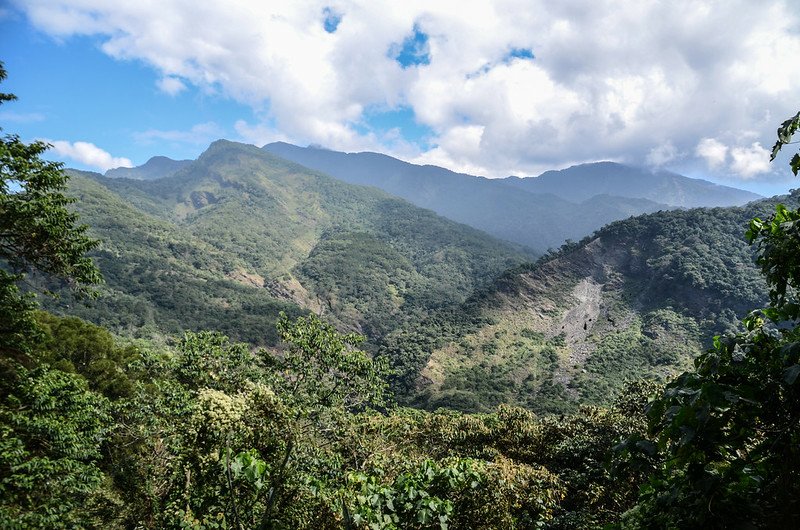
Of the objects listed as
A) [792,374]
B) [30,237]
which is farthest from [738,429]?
[30,237]

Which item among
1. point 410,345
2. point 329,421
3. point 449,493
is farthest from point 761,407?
point 410,345

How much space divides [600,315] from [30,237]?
428ft

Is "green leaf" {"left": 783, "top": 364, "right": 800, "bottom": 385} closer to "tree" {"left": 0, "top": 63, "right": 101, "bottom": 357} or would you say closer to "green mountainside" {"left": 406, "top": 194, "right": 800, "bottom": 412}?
"tree" {"left": 0, "top": 63, "right": 101, "bottom": 357}

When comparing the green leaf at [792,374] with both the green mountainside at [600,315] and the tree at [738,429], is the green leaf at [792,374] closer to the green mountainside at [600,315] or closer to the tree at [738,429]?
the tree at [738,429]

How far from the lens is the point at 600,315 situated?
406 ft

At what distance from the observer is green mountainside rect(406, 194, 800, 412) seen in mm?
93625

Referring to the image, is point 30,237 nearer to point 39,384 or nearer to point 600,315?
point 39,384

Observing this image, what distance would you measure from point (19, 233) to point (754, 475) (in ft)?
58.0

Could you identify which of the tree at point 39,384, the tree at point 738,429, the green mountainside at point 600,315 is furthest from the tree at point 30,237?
the green mountainside at point 600,315

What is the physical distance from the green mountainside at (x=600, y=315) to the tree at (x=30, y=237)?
74.8 meters

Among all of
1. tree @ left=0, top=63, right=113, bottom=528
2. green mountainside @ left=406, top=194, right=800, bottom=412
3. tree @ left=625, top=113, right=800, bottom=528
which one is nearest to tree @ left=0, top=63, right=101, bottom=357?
tree @ left=0, top=63, right=113, bottom=528

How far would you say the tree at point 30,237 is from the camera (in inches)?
514

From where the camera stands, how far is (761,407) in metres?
3.10

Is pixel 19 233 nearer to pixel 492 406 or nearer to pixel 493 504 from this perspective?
pixel 493 504
